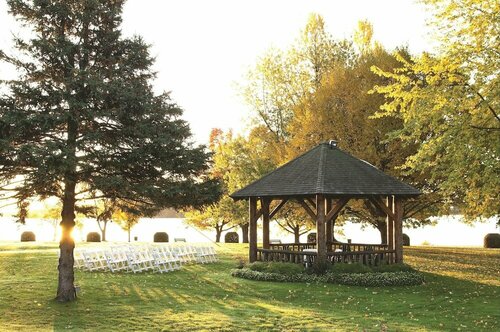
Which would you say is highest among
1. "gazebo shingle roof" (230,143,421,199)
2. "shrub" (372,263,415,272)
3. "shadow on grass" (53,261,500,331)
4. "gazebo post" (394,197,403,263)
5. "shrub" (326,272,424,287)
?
"gazebo shingle roof" (230,143,421,199)

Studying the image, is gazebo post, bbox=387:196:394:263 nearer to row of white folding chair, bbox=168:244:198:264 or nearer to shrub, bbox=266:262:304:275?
shrub, bbox=266:262:304:275

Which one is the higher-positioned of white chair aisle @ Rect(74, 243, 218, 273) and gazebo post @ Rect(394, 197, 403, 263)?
gazebo post @ Rect(394, 197, 403, 263)

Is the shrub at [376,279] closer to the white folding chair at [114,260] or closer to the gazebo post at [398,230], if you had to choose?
the gazebo post at [398,230]

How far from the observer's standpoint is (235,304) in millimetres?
14719

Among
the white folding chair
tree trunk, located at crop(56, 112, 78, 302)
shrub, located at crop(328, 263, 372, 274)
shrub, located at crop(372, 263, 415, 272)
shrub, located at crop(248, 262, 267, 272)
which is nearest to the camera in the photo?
tree trunk, located at crop(56, 112, 78, 302)

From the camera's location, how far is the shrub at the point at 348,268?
19578 mm

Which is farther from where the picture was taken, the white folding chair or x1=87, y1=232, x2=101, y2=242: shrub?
x1=87, y1=232, x2=101, y2=242: shrub

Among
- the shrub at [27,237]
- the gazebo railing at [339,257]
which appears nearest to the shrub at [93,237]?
the shrub at [27,237]

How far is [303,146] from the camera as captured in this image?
28141 millimetres

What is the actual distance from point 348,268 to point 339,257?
43.6 inches

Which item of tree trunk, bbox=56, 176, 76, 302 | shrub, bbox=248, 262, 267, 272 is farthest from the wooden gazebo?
tree trunk, bbox=56, 176, 76, 302

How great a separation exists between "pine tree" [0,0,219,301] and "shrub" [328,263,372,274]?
22.6 ft

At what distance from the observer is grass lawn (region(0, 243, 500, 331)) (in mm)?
12227

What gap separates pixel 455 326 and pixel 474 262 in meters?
15.7
